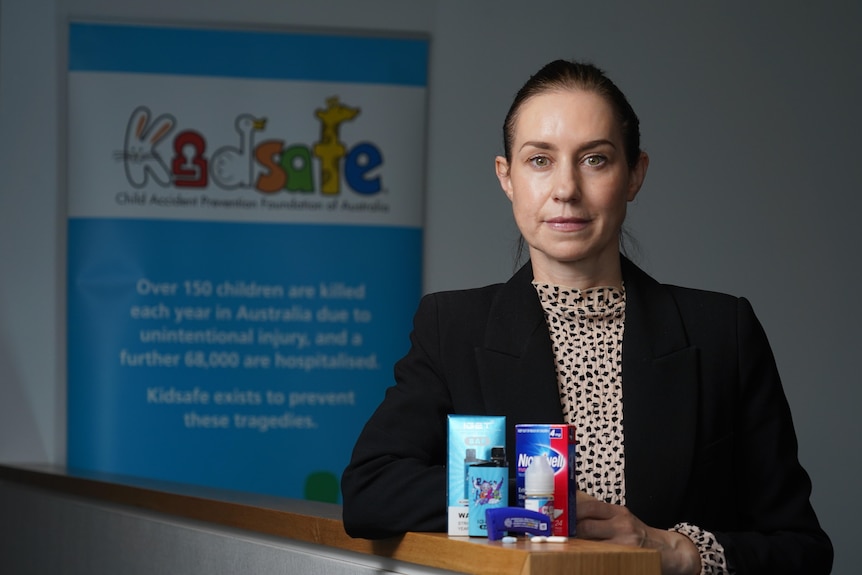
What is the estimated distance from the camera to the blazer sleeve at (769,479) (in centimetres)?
171

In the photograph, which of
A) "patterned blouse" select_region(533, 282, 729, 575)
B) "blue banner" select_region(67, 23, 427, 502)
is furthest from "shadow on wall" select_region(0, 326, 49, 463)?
"patterned blouse" select_region(533, 282, 729, 575)

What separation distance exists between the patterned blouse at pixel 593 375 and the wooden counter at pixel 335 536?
289 mm

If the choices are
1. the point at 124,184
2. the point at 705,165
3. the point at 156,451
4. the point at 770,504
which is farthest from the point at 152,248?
the point at 770,504

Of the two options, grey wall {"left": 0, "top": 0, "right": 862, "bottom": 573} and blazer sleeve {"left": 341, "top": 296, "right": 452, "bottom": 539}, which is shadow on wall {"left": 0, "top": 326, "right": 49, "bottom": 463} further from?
blazer sleeve {"left": 341, "top": 296, "right": 452, "bottom": 539}

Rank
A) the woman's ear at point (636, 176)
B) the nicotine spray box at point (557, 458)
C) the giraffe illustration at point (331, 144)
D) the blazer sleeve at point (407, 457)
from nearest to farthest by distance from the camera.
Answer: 1. the nicotine spray box at point (557, 458)
2. the blazer sleeve at point (407, 457)
3. the woman's ear at point (636, 176)
4. the giraffe illustration at point (331, 144)

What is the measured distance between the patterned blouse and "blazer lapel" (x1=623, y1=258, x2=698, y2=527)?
0.08 feet

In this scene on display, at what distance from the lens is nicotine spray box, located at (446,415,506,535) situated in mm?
1515

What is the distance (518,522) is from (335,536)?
58 cm

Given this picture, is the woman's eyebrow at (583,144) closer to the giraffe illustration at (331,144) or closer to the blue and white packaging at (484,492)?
the blue and white packaging at (484,492)

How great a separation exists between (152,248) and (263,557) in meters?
2.81

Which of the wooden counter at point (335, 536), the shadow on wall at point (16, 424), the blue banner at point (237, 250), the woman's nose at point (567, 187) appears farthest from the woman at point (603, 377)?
the shadow on wall at point (16, 424)

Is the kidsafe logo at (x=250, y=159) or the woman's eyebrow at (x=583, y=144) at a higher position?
the kidsafe logo at (x=250, y=159)

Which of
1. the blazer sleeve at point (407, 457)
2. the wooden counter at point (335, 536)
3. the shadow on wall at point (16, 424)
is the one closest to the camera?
the wooden counter at point (335, 536)

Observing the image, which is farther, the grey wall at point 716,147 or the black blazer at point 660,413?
the grey wall at point 716,147
